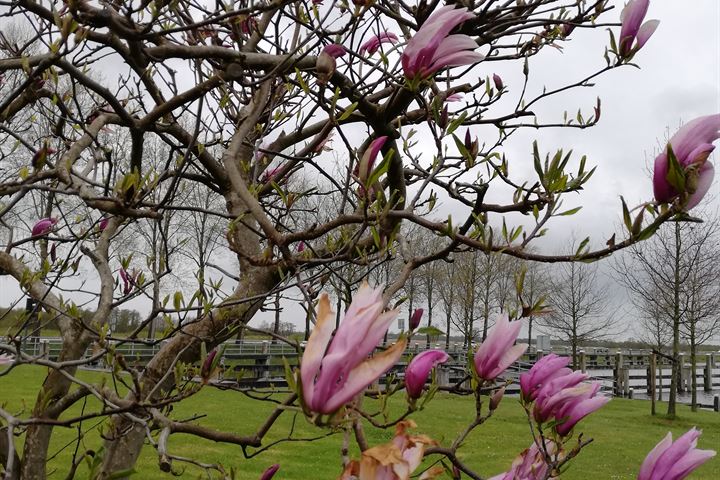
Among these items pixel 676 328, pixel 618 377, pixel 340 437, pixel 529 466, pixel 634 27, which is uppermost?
pixel 634 27

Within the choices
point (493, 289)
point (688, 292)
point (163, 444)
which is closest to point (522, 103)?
point (163, 444)

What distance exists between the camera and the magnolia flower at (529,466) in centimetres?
99

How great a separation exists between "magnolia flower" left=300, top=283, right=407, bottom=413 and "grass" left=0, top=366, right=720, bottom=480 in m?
3.67

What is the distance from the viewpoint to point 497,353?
1077 millimetres

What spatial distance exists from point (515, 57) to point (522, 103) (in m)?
0.35

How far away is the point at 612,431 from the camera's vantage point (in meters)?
11.3

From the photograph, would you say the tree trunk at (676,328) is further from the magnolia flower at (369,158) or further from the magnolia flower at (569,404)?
the magnolia flower at (369,158)

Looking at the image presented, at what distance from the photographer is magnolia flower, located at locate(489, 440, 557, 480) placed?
3.24ft

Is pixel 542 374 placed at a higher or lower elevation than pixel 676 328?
lower

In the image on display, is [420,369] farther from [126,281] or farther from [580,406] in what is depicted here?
[126,281]

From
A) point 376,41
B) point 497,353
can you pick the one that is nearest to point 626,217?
point 497,353

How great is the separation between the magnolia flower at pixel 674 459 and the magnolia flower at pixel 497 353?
0.26 m

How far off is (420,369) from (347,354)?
1.39 feet

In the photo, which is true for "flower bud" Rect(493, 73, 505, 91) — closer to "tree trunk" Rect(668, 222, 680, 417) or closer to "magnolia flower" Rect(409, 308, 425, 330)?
"magnolia flower" Rect(409, 308, 425, 330)
